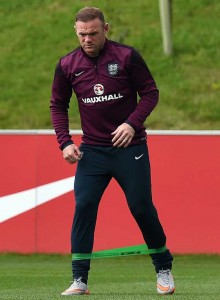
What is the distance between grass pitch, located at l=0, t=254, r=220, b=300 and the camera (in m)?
7.65

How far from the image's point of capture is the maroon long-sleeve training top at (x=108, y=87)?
291 inches

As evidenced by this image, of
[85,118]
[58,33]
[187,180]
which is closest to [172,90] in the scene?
[58,33]

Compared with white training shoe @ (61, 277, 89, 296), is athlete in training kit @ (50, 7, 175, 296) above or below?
above

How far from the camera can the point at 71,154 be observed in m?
7.39

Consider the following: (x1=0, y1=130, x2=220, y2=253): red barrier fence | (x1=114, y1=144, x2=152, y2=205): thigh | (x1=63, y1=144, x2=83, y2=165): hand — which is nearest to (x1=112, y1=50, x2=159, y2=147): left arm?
(x1=114, y1=144, x2=152, y2=205): thigh

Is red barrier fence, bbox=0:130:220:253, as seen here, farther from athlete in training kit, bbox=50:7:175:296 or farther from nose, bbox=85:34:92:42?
nose, bbox=85:34:92:42

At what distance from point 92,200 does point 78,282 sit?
586 mm

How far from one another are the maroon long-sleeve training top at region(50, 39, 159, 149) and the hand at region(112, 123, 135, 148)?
0.06 metres

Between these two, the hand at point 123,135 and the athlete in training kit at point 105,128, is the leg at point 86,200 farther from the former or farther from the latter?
the hand at point 123,135

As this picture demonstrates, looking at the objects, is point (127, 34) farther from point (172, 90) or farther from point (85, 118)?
point (85, 118)

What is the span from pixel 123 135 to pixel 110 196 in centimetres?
516

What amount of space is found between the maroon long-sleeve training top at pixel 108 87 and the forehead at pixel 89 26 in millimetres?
206

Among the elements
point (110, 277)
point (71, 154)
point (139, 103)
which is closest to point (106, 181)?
point (71, 154)

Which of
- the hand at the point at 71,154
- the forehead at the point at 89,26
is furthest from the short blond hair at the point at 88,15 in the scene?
the hand at the point at 71,154
